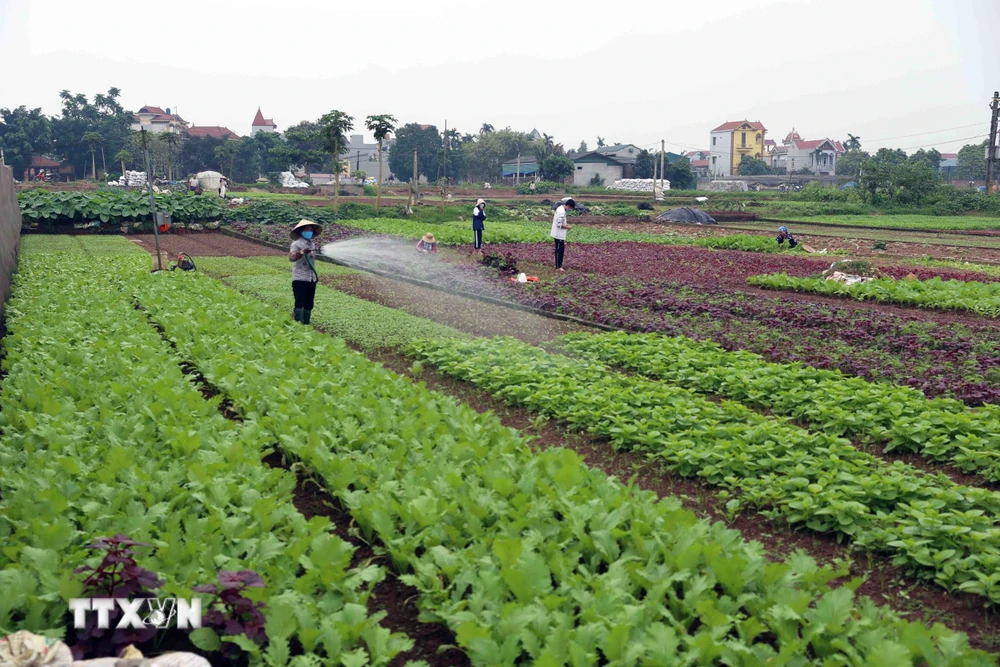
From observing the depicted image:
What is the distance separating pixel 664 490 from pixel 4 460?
476 cm

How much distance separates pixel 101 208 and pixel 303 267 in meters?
23.7

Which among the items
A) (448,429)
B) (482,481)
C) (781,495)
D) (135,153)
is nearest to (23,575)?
(482,481)

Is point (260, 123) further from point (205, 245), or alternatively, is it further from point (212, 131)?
point (205, 245)

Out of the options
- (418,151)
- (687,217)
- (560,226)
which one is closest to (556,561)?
(560,226)

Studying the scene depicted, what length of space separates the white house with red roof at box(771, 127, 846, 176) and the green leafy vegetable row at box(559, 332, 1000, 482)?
370ft

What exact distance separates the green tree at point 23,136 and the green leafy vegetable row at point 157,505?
244 feet

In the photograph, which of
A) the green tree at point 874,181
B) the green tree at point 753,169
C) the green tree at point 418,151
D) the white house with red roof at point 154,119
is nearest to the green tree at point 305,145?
the green tree at point 418,151

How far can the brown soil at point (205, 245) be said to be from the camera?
24.2m

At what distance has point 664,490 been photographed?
20.7 ft

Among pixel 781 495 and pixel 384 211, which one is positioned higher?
pixel 384 211

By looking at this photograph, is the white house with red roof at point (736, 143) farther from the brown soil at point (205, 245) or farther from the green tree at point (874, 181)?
the brown soil at point (205, 245)

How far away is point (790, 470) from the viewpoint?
606cm

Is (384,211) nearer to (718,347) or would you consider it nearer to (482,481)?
(718,347)

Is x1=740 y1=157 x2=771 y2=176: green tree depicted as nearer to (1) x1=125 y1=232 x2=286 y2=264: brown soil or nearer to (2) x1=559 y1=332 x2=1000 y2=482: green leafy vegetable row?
(1) x1=125 y1=232 x2=286 y2=264: brown soil
